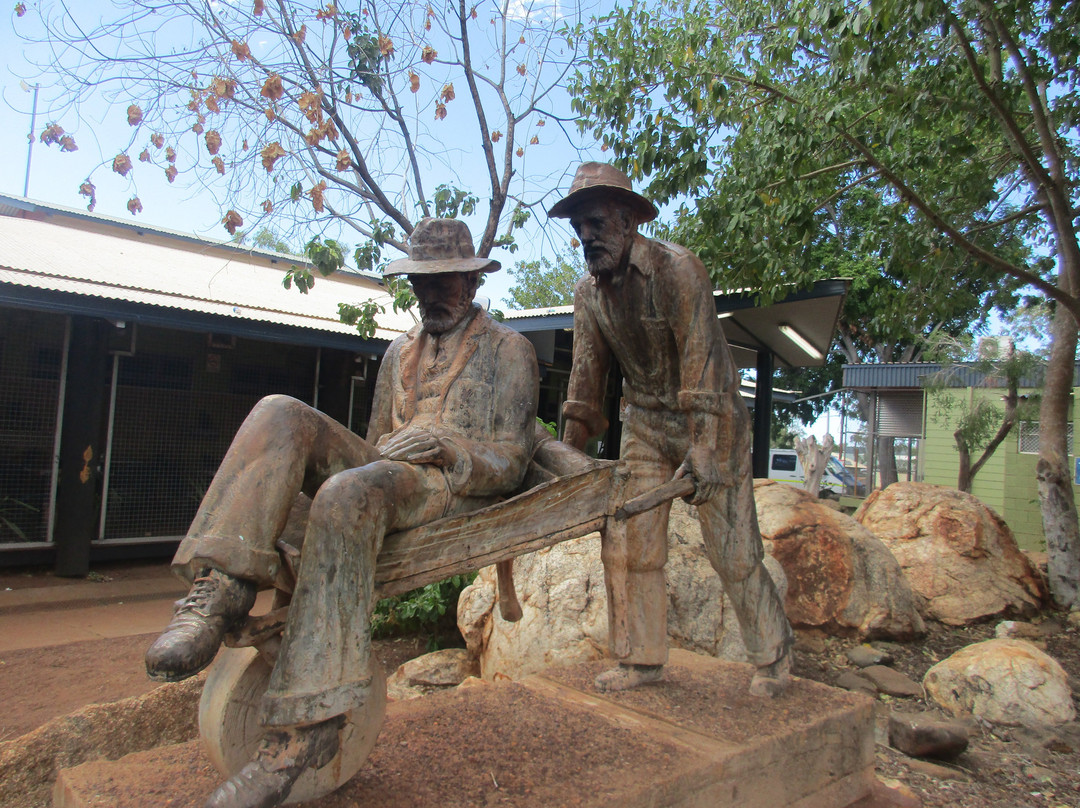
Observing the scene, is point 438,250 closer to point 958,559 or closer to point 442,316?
point 442,316

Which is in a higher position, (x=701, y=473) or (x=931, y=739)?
(x=701, y=473)

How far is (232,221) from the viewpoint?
5836mm

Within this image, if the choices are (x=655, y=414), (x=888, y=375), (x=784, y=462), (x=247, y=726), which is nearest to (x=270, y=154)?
(x=655, y=414)

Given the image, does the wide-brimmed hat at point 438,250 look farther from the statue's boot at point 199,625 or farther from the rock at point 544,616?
the rock at point 544,616

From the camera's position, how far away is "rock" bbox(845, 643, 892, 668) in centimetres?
580

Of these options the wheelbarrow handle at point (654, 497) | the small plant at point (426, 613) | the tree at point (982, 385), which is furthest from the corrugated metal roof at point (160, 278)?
the tree at point (982, 385)

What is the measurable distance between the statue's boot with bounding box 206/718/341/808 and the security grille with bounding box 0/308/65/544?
21.1ft

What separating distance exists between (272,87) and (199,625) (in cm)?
470

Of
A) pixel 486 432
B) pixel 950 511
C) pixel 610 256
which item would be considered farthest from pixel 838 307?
pixel 486 432

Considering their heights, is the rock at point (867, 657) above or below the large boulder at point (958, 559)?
below

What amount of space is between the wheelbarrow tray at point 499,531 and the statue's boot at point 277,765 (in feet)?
1.43

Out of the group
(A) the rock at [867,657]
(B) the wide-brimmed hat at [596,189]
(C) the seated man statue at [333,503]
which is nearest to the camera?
(C) the seated man statue at [333,503]

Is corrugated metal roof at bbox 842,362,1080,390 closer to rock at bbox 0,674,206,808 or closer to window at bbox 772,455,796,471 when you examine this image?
window at bbox 772,455,796,471

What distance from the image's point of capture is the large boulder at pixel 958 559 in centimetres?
709
